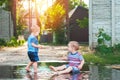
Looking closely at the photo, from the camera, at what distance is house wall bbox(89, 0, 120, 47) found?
2153 cm

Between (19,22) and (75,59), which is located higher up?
(19,22)

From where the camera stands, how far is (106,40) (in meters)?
21.2

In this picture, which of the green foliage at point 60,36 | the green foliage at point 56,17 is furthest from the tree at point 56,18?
the green foliage at point 60,36

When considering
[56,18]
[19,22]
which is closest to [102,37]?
[56,18]

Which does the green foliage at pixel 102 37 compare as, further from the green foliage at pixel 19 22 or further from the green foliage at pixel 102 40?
the green foliage at pixel 19 22

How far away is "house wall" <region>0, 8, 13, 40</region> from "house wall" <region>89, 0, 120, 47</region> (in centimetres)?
1687

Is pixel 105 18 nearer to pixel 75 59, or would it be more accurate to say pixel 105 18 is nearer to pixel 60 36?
pixel 75 59

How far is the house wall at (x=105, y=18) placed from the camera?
70.6 feet

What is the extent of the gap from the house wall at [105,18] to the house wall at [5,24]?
1687cm

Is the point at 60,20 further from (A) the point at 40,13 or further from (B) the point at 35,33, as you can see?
(A) the point at 40,13

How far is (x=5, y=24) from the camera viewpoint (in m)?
38.5

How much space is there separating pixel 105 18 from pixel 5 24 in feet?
59.3

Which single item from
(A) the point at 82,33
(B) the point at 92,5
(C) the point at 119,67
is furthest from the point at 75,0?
(C) the point at 119,67

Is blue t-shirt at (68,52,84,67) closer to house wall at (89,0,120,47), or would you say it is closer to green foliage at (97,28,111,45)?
green foliage at (97,28,111,45)
